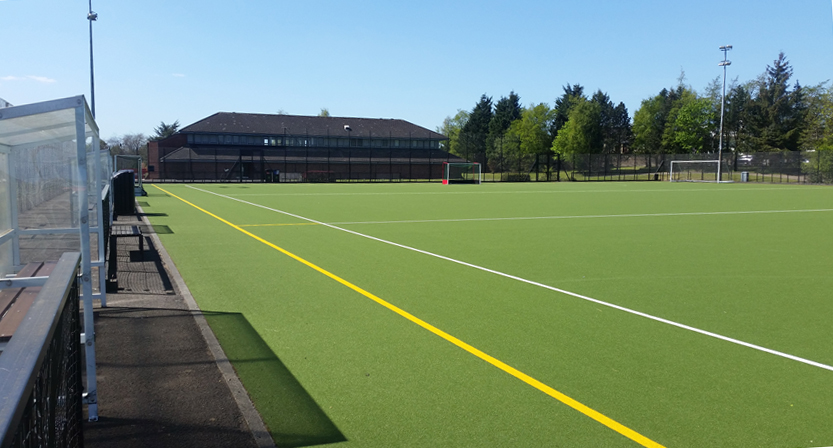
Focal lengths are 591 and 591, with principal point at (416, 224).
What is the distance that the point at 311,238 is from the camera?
13.4 meters

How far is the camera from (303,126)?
78.9m

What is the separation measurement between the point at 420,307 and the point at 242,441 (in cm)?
362

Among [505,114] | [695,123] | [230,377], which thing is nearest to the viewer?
[230,377]

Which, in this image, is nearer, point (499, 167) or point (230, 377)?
point (230, 377)

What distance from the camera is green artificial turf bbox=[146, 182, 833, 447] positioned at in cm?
402

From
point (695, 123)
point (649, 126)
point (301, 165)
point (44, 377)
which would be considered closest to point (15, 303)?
point (44, 377)

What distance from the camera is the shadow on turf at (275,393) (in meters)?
3.82

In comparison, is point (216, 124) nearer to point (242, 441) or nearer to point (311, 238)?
point (311, 238)

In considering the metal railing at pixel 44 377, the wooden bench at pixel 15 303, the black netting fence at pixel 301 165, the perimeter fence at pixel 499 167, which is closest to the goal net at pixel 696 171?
the perimeter fence at pixel 499 167

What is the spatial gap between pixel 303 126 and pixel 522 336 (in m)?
76.0

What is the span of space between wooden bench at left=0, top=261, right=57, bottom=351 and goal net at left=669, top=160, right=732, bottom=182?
62.7m

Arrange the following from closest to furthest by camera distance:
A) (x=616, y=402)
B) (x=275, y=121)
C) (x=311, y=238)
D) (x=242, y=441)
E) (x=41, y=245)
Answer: (x=242, y=441) < (x=616, y=402) < (x=41, y=245) < (x=311, y=238) < (x=275, y=121)

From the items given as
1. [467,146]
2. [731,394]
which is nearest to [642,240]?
[731,394]

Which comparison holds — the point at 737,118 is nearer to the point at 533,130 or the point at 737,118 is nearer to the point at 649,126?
the point at 649,126
